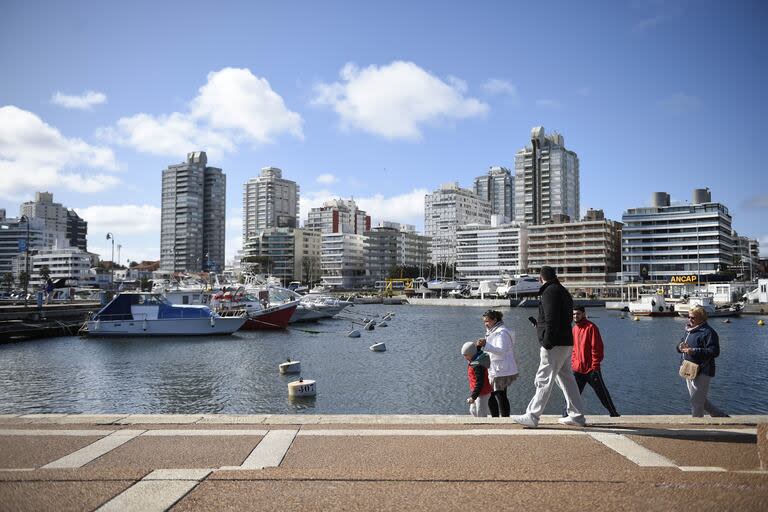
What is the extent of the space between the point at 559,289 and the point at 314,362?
27.3 meters

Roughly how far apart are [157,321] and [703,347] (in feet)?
158

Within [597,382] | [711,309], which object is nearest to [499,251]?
[711,309]

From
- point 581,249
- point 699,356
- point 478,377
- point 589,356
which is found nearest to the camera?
point 699,356

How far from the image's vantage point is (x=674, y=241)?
155375 millimetres

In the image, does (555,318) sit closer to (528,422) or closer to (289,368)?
(528,422)

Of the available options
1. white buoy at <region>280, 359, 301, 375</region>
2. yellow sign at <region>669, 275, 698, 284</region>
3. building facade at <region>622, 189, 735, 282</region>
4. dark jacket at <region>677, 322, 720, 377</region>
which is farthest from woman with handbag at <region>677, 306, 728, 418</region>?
building facade at <region>622, 189, 735, 282</region>

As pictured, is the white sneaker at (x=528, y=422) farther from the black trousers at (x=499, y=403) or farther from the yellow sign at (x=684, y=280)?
the yellow sign at (x=684, y=280)

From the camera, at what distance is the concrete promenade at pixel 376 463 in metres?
5.42

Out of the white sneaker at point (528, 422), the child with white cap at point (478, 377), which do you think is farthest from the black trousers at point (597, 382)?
the white sneaker at point (528, 422)

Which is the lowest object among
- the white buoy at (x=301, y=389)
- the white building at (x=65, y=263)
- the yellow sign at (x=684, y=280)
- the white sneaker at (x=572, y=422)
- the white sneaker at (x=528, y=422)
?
the white buoy at (x=301, y=389)

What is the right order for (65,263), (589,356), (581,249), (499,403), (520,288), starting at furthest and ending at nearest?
(65,263)
(581,249)
(520,288)
(589,356)
(499,403)

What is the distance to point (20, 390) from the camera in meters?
25.6

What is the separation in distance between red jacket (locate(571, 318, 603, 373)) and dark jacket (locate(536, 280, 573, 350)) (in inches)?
110

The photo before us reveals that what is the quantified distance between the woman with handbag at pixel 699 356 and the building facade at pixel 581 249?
16239 centimetres
